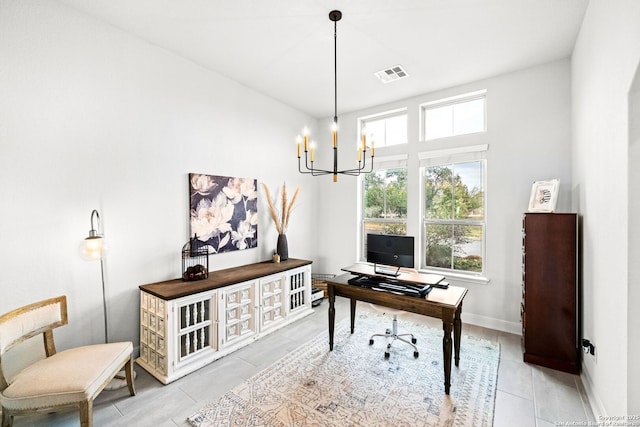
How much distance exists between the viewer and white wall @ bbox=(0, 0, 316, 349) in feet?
6.85

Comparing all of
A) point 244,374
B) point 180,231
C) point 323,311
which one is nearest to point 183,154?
point 180,231

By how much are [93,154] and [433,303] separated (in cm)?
322

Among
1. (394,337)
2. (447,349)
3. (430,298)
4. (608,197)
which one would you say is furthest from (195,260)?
(608,197)

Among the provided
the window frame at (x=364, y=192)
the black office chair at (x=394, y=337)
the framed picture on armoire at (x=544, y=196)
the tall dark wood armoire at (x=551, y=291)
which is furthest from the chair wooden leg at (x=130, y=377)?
the framed picture on armoire at (x=544, y=196)

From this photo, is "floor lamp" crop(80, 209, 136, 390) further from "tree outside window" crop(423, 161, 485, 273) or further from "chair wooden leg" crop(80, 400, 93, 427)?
"tree outside window" crop(423, 161, 485, 273)

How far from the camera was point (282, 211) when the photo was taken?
14.1 ft

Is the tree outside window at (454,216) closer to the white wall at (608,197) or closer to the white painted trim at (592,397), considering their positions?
the white wall at (608,197)

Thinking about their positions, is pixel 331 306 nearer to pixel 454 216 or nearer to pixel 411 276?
pixel 411 276

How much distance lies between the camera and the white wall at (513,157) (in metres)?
3.12

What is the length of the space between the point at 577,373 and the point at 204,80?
4.90 metres

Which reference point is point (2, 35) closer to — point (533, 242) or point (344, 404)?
point (344, 404)

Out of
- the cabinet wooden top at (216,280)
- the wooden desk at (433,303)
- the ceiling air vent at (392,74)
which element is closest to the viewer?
the wooden desk at (433,303)

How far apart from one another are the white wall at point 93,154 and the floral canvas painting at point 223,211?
0.38 feet

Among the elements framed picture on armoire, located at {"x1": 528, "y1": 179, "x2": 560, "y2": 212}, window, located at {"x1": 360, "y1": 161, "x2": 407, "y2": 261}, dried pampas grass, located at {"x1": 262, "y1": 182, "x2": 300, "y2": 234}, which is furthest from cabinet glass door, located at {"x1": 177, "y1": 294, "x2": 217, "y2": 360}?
framed picture on armoire, located at {"x1": 528, "y1": 179, "x2": 560, "y2": 212}
